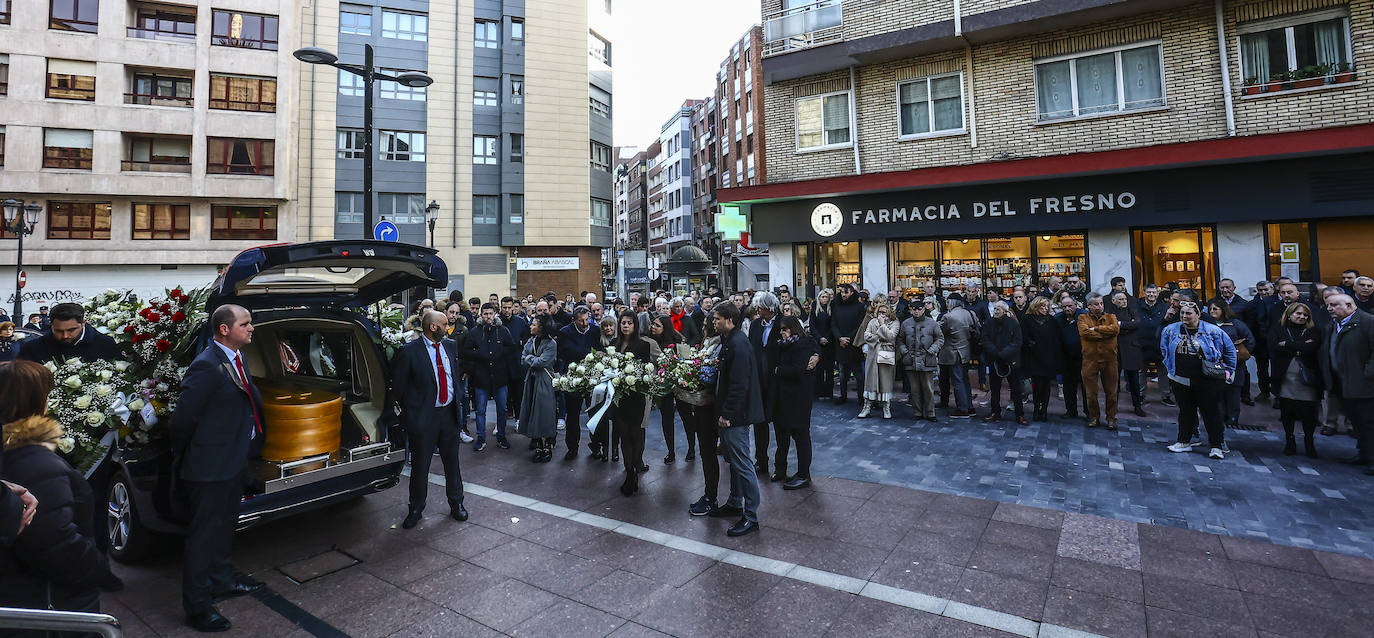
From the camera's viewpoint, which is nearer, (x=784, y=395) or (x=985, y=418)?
(x=784, y=395)

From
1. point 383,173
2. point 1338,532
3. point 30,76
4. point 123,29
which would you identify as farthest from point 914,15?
point 30,76

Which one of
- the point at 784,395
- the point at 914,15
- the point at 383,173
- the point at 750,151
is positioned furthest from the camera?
the point at 750,151

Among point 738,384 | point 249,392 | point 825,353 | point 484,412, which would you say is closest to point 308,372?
point 249,392

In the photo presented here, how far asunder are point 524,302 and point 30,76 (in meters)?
31.1

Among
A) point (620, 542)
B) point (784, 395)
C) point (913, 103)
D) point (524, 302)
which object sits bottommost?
point (620, 542)

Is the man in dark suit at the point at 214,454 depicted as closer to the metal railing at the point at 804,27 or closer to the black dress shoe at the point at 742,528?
the black dress shoe at the point at 742,528

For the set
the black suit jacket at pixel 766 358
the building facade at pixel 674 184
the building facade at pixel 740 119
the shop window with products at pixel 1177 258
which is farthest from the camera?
the building facade at pixel 674 184

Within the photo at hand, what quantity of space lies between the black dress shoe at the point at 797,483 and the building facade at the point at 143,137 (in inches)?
1250

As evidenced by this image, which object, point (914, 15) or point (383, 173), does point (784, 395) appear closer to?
point (914, 15)

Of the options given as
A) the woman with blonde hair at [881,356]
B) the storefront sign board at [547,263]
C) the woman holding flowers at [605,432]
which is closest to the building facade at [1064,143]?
the woman with blonde hair at [881,356]

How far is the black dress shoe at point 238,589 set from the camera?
414cm

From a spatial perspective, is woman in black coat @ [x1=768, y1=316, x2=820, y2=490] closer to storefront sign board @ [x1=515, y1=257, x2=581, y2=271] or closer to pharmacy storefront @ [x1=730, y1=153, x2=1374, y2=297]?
pharmacy storefront @ [x1=730, y1=153, x2=1374, y2=297]

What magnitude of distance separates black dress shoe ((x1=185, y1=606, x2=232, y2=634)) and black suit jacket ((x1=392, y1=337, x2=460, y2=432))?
198 centimetres

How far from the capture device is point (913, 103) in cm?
1514
